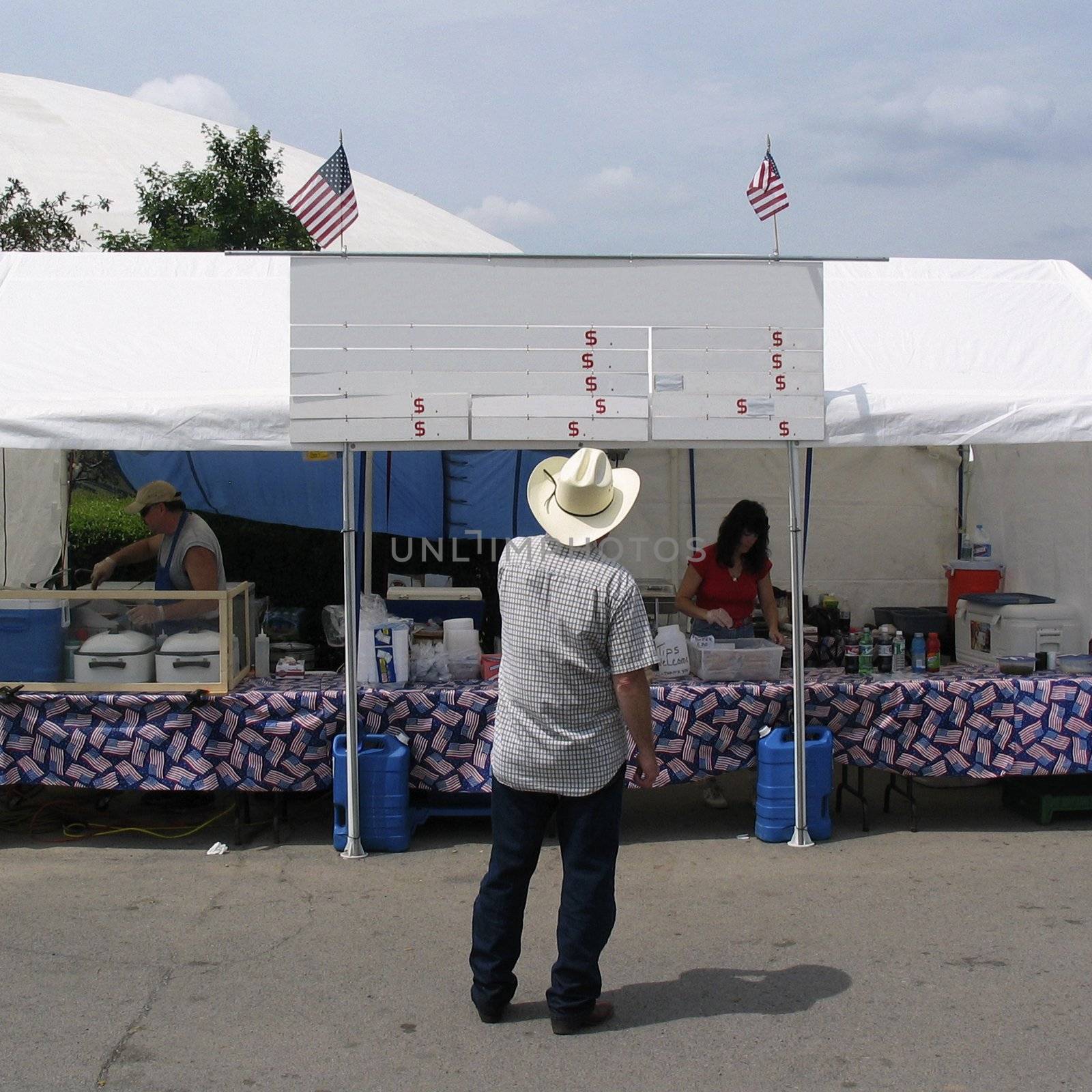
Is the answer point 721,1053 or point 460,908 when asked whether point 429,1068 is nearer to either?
point 721,1053

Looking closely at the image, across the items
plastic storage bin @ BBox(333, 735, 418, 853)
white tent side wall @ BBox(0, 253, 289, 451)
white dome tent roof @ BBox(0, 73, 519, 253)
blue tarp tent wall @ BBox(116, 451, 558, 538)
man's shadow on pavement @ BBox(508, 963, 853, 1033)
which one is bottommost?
man's shadow on pavement @ BBox(508, 963, 853, 1033)

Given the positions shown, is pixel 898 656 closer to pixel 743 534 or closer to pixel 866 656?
pixel 866 656

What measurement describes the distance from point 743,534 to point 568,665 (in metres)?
2.83

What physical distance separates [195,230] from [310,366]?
7662 millimetres

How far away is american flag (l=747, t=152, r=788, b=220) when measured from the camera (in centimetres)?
607

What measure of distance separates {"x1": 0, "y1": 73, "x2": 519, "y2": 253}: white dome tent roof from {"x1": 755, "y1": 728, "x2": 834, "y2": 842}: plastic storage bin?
24303mm

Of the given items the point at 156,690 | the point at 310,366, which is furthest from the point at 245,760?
the point at 310,366

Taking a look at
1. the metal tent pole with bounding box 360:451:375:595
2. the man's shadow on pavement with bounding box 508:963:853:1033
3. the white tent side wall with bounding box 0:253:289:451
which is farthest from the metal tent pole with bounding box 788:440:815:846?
the metal tent pole with bounding box 360:451:375:595

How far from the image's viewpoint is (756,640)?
5934mm

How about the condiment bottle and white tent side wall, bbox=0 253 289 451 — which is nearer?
white tent side wall, bbox=0 253 289 451

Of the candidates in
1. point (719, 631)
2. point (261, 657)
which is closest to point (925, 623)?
point (719, 631)

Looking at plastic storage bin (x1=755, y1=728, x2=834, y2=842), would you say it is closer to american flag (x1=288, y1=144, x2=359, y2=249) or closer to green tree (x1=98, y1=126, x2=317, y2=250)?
american flag (x1=288, y1=144, x2=359, y2=249)

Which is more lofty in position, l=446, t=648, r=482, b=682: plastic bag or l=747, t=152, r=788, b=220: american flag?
l=747, t=152, r=788, b=220: american flag

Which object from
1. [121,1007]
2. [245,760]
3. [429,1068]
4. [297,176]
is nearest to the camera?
[429,1068]
